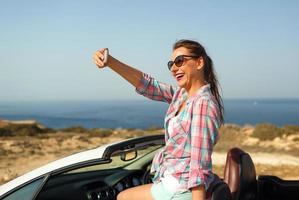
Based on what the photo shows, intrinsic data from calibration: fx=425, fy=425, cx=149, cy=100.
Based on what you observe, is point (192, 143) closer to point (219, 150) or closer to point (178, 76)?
point (178, 76)

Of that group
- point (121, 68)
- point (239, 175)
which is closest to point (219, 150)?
point (239, 175)

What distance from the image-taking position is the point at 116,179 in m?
4.27

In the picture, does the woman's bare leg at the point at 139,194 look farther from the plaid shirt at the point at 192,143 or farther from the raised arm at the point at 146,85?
the raised arm at the point at 146,85

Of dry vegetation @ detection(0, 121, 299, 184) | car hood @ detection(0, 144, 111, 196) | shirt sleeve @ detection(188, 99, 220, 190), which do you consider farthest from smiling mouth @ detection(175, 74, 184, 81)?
dry vegetation @ detection(0, 121, 299, 184)

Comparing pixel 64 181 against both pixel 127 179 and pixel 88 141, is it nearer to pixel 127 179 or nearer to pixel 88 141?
pixel 127 179

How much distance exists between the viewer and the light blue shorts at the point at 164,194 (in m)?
2.48

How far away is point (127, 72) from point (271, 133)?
2272cm

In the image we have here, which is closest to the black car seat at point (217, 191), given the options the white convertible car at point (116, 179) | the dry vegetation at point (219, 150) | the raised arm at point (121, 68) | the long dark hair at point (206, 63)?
the white convertible car at point (116, 179)

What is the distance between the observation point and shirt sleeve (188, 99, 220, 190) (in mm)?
2342

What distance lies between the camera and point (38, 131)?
30.6 metres

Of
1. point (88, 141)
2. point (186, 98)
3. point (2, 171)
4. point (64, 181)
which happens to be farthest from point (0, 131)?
point (186, 98)

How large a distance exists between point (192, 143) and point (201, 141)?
5 cm

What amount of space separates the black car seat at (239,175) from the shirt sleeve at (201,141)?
0.91 m

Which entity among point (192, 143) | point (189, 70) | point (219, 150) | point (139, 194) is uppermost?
point (189, 70)
